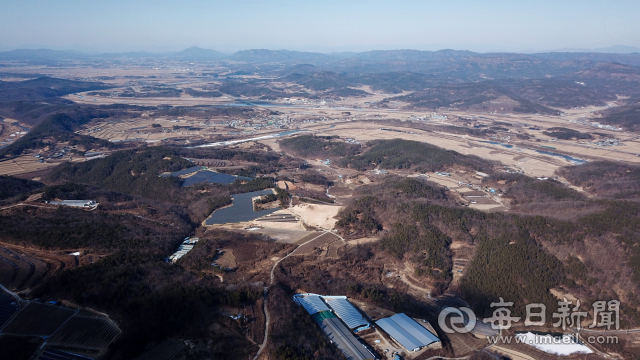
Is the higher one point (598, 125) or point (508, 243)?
point (598, 125)

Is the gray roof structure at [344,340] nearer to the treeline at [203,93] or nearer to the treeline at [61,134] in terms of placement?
the treeline at [61,134]

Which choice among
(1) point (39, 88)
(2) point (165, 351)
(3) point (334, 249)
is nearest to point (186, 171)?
(3) point (334, 249)

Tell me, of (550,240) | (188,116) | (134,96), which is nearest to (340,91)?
(188,116)

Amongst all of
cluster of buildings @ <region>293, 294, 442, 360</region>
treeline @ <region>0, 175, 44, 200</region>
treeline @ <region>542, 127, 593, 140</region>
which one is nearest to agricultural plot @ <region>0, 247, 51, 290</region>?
treeline @ <region>0, 175, 44, 200</region>

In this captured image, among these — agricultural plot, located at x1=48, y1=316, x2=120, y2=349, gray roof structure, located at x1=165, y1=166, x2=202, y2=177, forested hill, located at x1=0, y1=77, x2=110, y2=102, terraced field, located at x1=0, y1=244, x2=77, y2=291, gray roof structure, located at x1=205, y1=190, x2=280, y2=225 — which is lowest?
gray roof structure, located at x1=205, y1=190, x2=280, y2=225

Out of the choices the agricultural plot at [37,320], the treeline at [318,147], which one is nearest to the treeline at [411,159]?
the treeline at [318,147]

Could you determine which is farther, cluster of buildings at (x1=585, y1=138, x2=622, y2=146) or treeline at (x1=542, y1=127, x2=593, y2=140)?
treeline at (x1=542, y1=127, x2=593, y2=140)

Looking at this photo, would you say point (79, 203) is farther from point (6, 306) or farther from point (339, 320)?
point (339, 320)

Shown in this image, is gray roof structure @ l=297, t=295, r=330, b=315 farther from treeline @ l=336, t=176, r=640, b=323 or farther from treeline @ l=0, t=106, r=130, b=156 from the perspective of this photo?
treeline @ l=0, t=106, r=130, b=156
